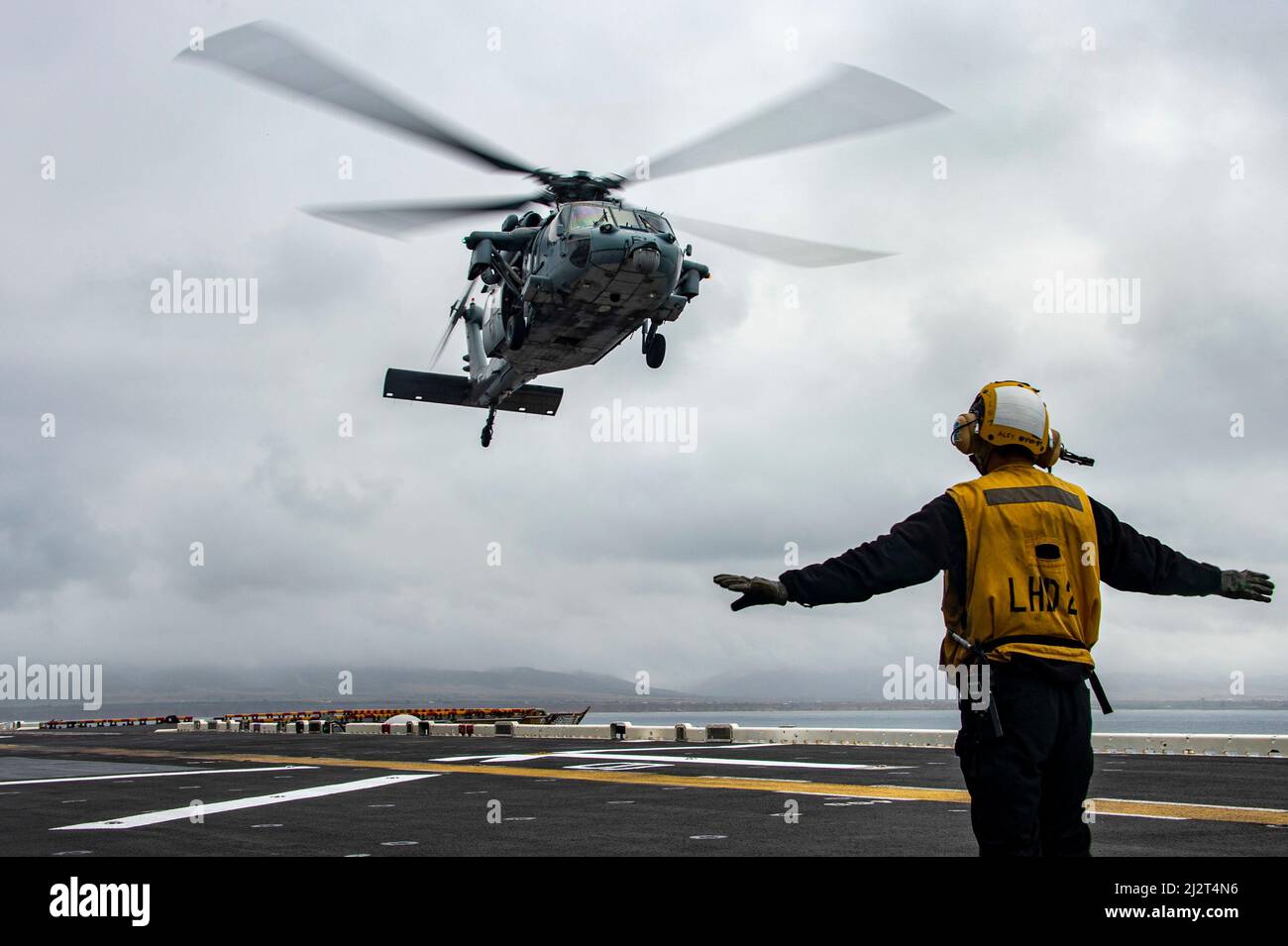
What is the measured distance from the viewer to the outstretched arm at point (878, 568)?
17.1 ft

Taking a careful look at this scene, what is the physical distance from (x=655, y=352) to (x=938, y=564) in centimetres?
2125

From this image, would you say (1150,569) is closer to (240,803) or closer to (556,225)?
(240,803)

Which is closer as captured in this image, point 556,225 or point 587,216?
point 587,216

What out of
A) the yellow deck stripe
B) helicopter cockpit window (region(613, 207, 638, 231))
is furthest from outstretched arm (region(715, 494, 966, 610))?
helicopter cockpit window (region(613, 207, 638, 231))

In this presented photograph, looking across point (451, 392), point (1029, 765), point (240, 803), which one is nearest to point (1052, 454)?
point (1029, 765)

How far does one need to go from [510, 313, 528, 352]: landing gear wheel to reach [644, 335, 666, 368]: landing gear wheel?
2883 mm

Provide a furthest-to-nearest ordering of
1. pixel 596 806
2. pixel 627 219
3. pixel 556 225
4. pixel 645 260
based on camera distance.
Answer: pixel 556 225, pixel 627 219, pixel 645 260, pixel 596 806

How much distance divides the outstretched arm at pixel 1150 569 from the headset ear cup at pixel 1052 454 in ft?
1.02

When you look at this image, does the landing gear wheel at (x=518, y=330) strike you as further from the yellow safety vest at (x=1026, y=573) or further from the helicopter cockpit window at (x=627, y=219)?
the yellow safety vest at (x=1026, y=573)

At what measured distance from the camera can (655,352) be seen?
26422 mm

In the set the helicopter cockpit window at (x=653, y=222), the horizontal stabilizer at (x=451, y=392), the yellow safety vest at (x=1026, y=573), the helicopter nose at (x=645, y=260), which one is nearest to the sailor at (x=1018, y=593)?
the yellow safety vest at (x=1026, y=573)
